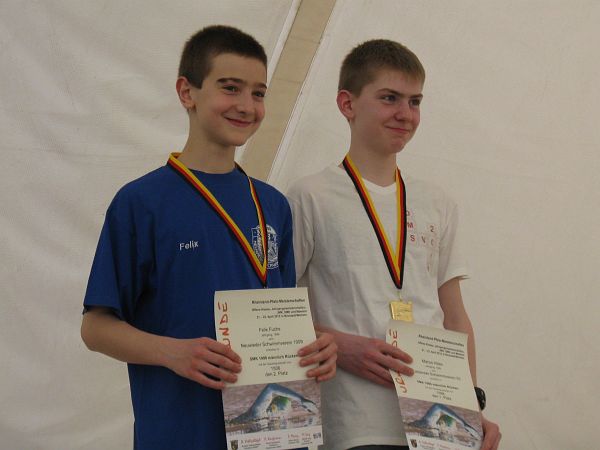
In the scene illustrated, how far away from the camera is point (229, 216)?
4.75 feet

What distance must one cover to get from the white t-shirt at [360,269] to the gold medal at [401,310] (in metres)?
0.02

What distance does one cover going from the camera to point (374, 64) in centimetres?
180

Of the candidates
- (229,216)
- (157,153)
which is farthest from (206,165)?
(157,153)

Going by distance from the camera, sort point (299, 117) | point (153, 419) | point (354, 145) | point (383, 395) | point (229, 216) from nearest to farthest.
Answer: point (153, 419) → point (229, 216) → point (383, 395) → point (354, 145) → point (299, 117)

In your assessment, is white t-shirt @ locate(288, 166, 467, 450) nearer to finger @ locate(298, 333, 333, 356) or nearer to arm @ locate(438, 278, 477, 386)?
arm @ locate(438, 278, 477, 386)

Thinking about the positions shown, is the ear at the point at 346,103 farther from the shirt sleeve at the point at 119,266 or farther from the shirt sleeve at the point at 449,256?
the shirt sleeve at the point at 119,266

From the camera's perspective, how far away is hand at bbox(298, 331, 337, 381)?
52.8 inches

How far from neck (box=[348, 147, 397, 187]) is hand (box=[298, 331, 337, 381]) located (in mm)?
533

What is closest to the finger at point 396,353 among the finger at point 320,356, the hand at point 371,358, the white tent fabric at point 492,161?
the hand at point 371,358

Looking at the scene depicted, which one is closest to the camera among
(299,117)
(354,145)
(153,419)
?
(153,419)

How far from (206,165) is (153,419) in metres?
0.54

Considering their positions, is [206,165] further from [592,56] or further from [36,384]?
[592,56]

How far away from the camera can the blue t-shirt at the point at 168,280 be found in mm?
1334

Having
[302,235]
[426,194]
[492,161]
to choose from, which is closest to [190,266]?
[302,235]
